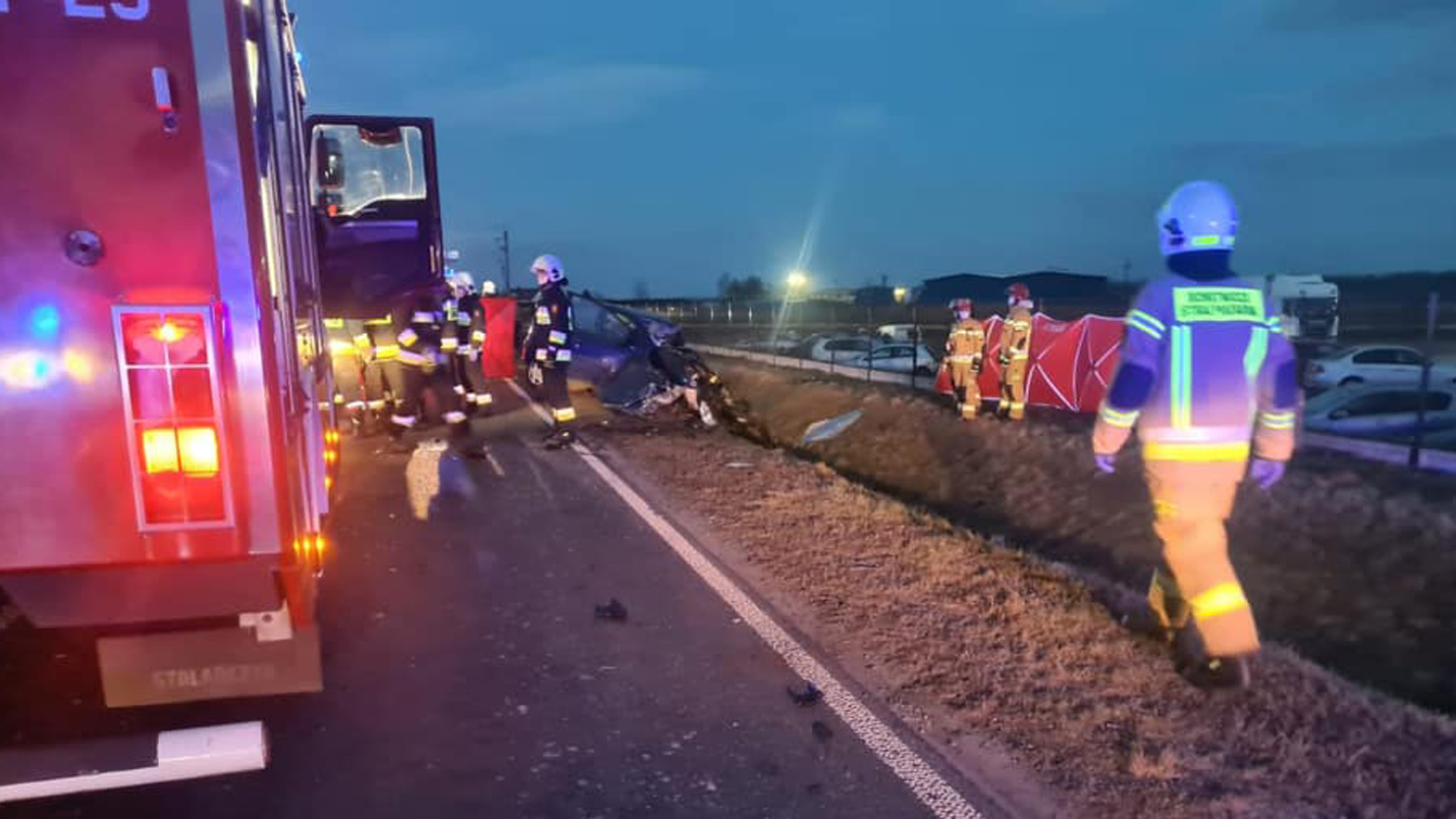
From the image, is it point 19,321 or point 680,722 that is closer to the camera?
point 19,321

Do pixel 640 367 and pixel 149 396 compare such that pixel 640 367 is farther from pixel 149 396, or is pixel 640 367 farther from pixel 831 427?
pixel 149 396

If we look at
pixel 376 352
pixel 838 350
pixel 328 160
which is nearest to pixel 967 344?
pixel 376 352

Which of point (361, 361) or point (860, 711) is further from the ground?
point (361, 361)

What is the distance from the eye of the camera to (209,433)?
2852mm

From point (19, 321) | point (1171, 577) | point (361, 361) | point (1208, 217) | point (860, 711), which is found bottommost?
point (860, 711)

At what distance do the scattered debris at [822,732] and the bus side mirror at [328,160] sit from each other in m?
4.46

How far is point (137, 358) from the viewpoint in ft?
9.04

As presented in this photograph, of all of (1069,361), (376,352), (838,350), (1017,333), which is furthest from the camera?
(838,350)

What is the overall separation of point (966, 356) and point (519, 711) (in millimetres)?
9306

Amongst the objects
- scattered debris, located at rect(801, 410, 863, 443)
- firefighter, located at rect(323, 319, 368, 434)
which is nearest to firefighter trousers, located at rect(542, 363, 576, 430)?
firefighter, located at rect(323, 319, 368, 434)

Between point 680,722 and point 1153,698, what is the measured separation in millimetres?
2082

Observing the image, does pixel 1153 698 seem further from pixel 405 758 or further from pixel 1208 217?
pixel 405 758

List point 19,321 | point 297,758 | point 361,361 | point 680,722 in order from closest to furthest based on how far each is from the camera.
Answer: point 19,321
point 297,758
point 680,722
point 361,361

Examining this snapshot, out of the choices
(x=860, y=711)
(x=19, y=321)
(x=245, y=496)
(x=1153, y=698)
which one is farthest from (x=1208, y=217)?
(x=19, y=321)
